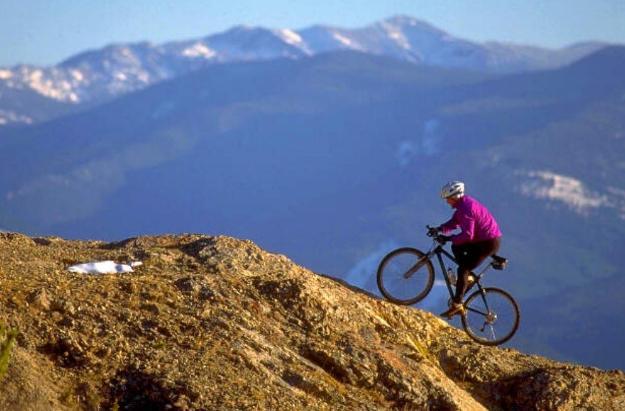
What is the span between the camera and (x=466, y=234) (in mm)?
19094

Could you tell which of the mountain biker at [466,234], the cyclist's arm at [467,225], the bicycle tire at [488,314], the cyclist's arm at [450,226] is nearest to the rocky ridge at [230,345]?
the bicycle tire at [488,314]

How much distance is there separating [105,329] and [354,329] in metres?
4.61

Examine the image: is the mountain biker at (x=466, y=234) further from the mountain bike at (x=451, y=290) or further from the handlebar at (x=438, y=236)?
the mountain bike at (x=451, y=290)

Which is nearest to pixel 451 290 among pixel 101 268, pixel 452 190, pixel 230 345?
pixel 452 190

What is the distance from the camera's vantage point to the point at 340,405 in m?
14.8

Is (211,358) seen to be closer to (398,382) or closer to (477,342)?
(398,382)

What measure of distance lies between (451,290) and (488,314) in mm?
871

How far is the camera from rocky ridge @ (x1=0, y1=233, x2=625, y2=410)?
45.0 ft

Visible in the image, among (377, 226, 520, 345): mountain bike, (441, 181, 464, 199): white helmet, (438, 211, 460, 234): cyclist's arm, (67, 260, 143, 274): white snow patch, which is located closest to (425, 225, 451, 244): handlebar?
(377, 226, 520, 345): mountain bike

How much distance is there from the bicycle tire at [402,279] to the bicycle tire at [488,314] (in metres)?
0.97

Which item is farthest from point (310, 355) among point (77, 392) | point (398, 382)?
point (77, 392)

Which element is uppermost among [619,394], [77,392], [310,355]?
[619,394]

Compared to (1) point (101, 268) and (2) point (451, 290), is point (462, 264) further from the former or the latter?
(1) point (101, 268)

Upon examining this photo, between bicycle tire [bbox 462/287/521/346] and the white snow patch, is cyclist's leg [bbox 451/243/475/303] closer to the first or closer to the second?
bicycle tire [bbox 462/287/521/346]
